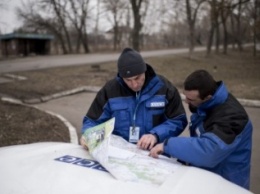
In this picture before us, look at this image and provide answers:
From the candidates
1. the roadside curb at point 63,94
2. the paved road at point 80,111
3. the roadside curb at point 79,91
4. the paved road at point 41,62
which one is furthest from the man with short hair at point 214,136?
the paved road at point 41,62

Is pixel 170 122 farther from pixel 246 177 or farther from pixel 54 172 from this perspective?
pixel 54 172

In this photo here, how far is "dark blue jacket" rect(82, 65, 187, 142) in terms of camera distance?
282cm

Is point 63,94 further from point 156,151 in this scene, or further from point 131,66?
point 156,151

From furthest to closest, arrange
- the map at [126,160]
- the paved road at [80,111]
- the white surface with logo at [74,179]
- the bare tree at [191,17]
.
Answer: the bare tree at [191,17], the paved road at [80,111], the map at [126,160], the white surface with logo at [74,179]

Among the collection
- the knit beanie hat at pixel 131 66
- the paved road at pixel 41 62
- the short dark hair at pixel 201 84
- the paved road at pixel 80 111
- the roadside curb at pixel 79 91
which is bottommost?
the paved road at pixel 80 111

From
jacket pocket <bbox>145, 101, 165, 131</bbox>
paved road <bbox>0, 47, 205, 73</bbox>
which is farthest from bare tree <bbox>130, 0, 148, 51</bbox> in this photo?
jacket pocket <bbox>145, 101, 165, 131</bbox>

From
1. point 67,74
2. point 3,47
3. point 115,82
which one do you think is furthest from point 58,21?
point 115,82

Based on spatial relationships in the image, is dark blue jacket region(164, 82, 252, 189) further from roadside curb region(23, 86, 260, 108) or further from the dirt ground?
roadside curb region(23, 86, 260, 108)

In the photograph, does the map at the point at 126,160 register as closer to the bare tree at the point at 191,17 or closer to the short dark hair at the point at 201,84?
the short dark hair at the point at 201,84

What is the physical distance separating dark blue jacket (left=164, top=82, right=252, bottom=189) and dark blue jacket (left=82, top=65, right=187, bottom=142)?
0.71 ft

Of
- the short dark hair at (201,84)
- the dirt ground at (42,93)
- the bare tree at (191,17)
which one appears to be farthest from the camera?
the bare tree at (191,17)

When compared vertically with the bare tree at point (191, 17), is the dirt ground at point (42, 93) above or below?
below

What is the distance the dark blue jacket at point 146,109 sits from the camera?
282 cm

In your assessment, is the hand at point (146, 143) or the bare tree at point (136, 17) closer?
the hand at point (146, 143)
